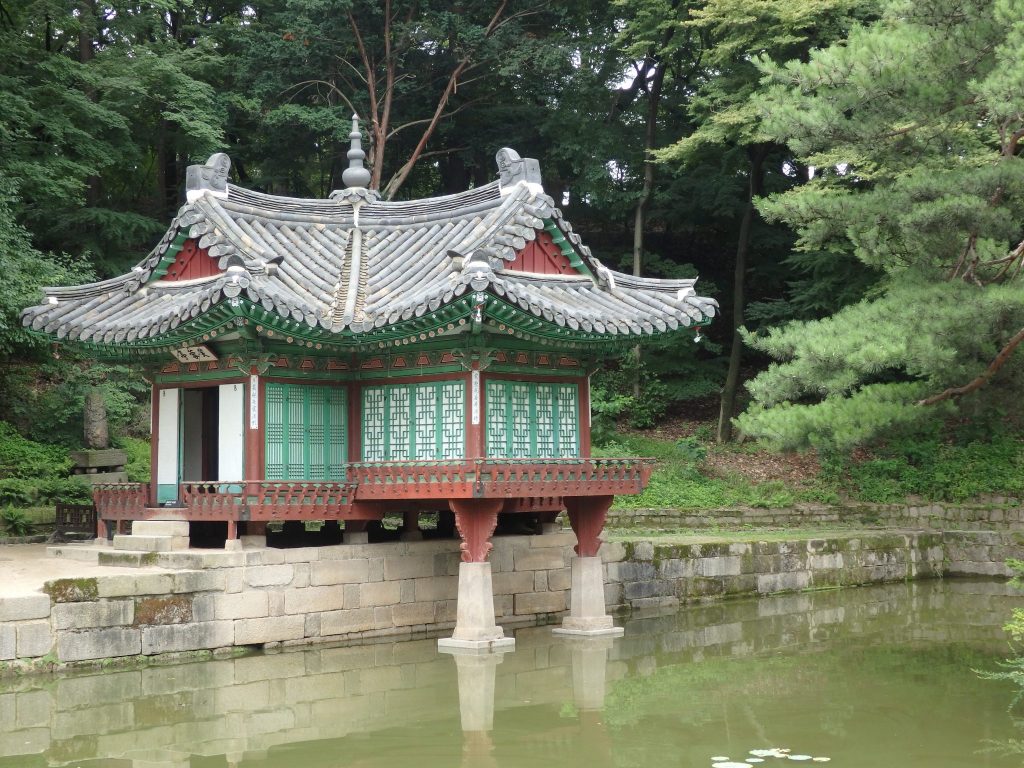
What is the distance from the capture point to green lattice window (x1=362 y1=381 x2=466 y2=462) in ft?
55.8

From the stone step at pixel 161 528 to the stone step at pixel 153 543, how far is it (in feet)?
0.38

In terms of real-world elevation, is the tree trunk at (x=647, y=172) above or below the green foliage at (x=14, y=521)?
above

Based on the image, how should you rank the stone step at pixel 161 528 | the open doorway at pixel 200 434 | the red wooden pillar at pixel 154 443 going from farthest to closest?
the open doorway at pixel 200 434
the red wooden pillar at pixel 154 443
the stone step at pixel 161 528

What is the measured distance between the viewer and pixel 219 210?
18.5 metres

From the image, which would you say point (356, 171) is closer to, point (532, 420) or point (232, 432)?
point (232, 432)

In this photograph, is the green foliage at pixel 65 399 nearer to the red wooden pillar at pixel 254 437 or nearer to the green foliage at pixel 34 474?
the green foliage at pixel 34 474

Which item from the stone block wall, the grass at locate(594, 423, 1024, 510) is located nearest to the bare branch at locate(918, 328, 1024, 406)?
the stone block wall

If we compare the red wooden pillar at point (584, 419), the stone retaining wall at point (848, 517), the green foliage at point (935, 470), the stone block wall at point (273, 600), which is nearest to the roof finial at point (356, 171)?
the red wooden pillar at point (584, 419)

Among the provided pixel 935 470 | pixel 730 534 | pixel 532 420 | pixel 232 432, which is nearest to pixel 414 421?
pixel 532 420

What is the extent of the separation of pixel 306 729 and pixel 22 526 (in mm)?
12011

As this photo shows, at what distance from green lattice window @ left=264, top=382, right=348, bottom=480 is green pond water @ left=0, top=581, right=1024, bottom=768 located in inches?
109

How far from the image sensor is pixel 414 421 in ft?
57.3

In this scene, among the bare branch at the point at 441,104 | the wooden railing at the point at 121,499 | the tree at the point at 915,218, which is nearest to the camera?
the tree at the point at 915,218

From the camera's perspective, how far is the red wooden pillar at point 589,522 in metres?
18.4
